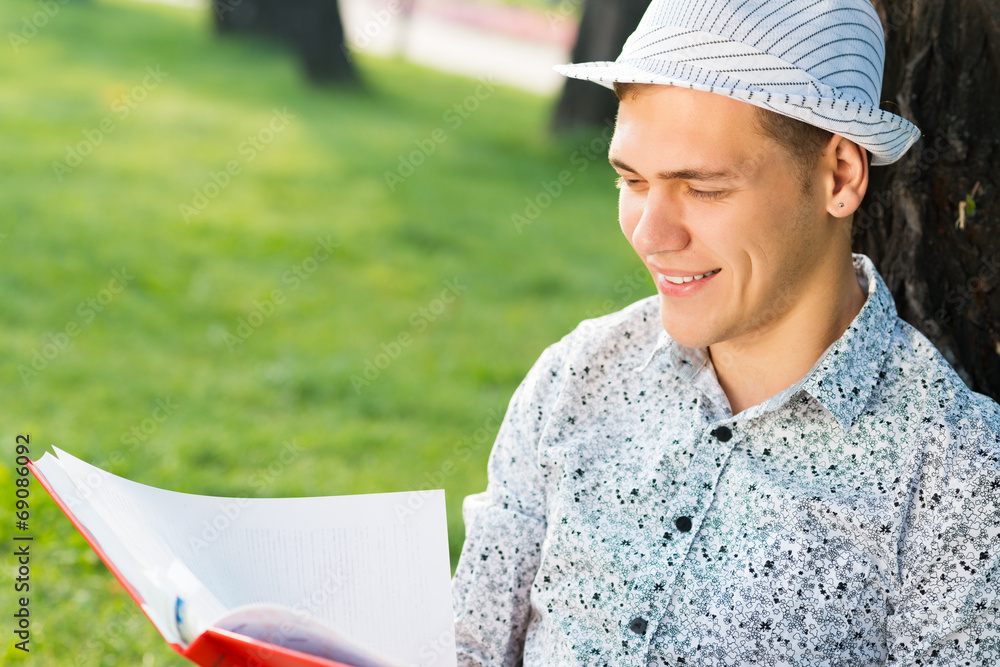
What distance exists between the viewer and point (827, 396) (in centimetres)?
185

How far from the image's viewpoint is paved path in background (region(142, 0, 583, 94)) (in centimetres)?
1472

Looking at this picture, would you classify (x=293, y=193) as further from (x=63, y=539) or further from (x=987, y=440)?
(x=987, y=440)

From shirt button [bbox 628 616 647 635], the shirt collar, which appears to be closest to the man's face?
the shirt collar

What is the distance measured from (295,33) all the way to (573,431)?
38.7ft

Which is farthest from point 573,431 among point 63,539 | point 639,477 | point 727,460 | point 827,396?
point 63,539

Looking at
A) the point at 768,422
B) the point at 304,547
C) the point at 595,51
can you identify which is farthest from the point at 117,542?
the point at 595,51

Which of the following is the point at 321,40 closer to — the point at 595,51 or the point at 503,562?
the point at 595,51

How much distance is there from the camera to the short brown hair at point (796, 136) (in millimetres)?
1789

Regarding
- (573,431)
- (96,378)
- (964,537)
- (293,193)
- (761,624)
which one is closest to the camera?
(964,537)

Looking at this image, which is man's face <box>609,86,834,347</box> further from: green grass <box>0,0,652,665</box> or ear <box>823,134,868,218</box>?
green grass <box>0,0,652,665</box>

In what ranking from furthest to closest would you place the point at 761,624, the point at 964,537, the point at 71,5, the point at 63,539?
the point at 71,5
the point at 63,539
the point at 761,624
the point at 964,537

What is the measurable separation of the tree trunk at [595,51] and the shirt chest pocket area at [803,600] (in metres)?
8.33

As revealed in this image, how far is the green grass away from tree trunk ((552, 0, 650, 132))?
33cm

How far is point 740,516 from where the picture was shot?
1.89 m
